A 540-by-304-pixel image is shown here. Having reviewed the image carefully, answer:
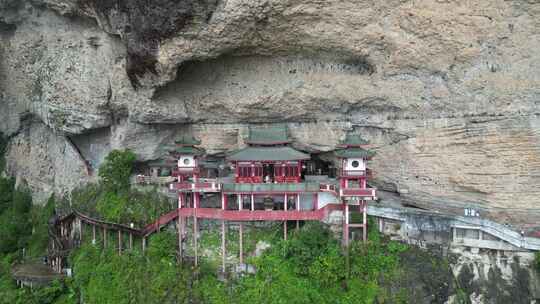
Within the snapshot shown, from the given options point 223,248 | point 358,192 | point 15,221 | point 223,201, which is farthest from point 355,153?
point 15,221

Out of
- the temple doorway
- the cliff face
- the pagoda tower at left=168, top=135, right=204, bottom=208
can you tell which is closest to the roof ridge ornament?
the cliff face

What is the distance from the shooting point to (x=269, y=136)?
2322 centimetres

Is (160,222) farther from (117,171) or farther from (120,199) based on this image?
(117,171)

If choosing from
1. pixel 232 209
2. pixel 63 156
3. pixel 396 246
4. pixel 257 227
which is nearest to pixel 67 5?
pixel 63 156

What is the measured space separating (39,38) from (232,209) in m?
17.9

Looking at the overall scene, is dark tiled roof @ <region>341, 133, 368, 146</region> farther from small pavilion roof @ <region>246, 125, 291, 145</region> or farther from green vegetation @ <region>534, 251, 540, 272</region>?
green vegetation @ <region>534, 251, 540, 272</region>

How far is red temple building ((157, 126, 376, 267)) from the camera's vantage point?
66.8ft

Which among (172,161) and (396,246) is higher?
(172,161)

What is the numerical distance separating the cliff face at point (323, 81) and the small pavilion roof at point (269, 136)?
82 centimetres

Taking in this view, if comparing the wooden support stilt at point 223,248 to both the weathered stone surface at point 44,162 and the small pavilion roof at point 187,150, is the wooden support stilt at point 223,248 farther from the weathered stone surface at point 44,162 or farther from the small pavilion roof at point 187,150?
the weathered stone surface at point 44,162

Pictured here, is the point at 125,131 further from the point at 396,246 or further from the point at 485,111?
the point at 485,111

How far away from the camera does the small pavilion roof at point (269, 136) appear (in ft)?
74.5

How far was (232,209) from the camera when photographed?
870 inches

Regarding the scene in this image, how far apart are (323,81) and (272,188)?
628 cm
